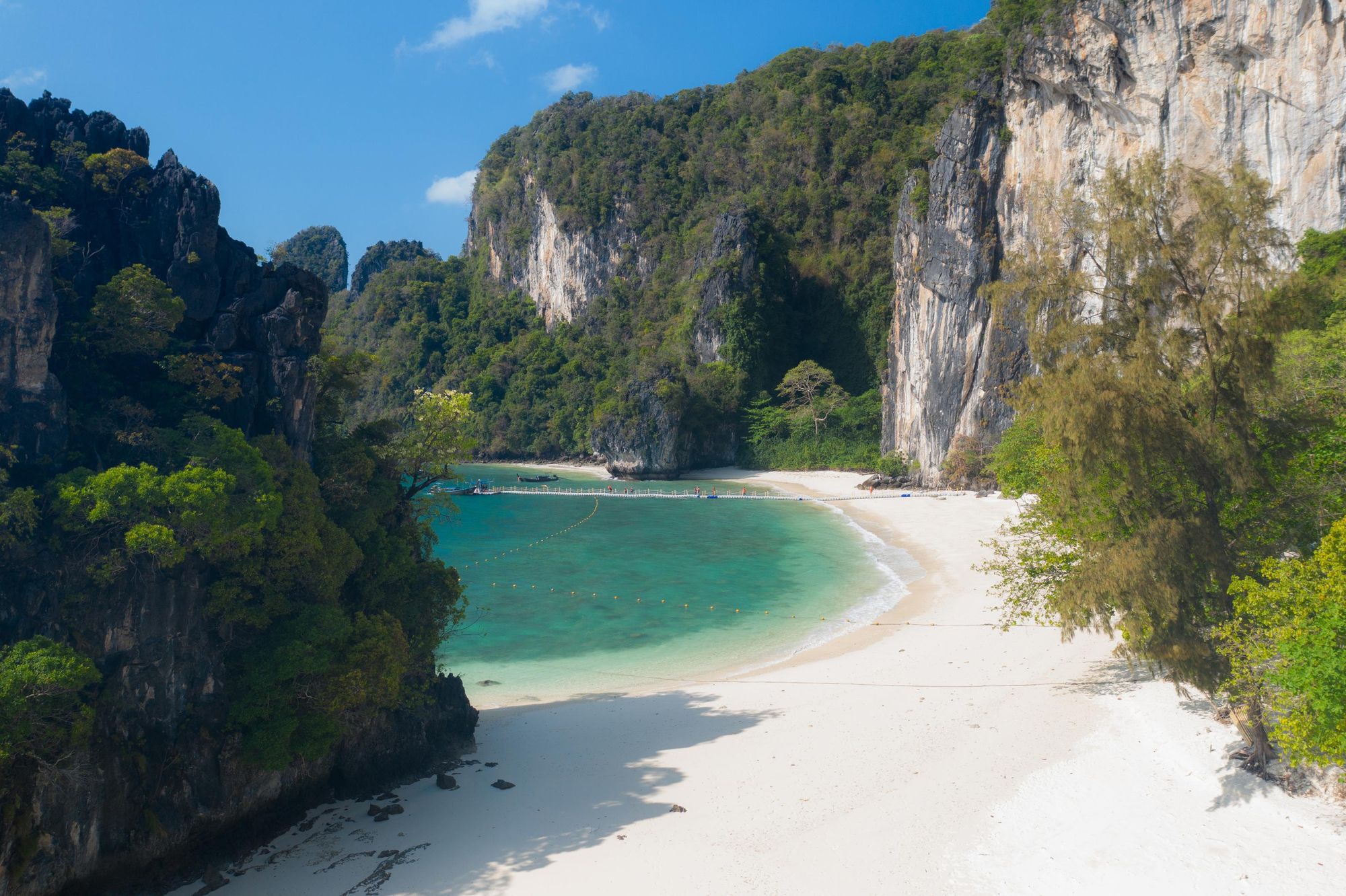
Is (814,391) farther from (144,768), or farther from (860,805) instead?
(144,768)

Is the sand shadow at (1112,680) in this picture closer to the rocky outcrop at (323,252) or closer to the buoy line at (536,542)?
the buoy line at (536,542)

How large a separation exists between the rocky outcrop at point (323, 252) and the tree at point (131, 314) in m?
128

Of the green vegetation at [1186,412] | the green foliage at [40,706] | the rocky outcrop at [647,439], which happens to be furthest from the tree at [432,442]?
the rocky outcrop at [647,439]

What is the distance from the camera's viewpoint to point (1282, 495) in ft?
27.9

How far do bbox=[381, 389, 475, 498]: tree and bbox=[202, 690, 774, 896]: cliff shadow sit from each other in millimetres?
4509

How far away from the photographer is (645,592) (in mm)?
23484

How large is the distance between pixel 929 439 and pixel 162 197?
41910mm

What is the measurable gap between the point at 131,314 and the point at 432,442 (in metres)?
4.84

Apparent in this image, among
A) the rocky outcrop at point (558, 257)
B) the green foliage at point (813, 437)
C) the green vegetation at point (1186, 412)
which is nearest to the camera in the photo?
the green vegetation at point (1186, 412)

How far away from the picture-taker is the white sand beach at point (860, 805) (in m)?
7.52

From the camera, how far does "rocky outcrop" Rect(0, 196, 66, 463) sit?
8539 millimetres

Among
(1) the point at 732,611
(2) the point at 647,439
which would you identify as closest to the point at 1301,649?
(1) the point at 732,611

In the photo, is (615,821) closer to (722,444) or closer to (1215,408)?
(1215,408)

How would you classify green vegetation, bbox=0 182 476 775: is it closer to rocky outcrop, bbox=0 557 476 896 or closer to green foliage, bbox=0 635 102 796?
green foliage, bbox=0 635 102 796
